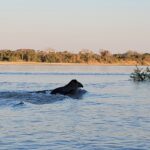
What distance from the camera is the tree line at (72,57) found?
117 metres

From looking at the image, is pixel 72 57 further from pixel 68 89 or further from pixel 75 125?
pixel 75 125

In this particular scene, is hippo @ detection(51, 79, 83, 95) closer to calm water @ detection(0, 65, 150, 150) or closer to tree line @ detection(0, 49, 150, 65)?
calm water @ detection(0, 65, 150, 150)

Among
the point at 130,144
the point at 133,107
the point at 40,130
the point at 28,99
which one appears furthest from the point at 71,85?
the point at 130,144

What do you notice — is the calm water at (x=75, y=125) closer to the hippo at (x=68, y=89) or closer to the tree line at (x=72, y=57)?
the hippo at (x=68, y=89)

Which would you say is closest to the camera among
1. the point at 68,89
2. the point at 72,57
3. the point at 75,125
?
the point at 75,125

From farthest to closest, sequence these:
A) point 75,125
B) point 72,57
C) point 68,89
Result: point 72,57
point 68,89
point 75,125

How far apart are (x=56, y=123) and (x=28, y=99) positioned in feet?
A: 30.9

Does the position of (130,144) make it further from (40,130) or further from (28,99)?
(28,99)

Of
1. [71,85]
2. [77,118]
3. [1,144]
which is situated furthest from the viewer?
[71,85]

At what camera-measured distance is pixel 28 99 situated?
82.9ft

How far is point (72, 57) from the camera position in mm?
122125

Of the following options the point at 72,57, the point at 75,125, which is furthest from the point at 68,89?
the point at 72,57

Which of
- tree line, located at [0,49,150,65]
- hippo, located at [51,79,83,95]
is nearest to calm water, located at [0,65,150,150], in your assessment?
hippo, located at [51,79,83,95]

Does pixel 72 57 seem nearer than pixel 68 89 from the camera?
No
